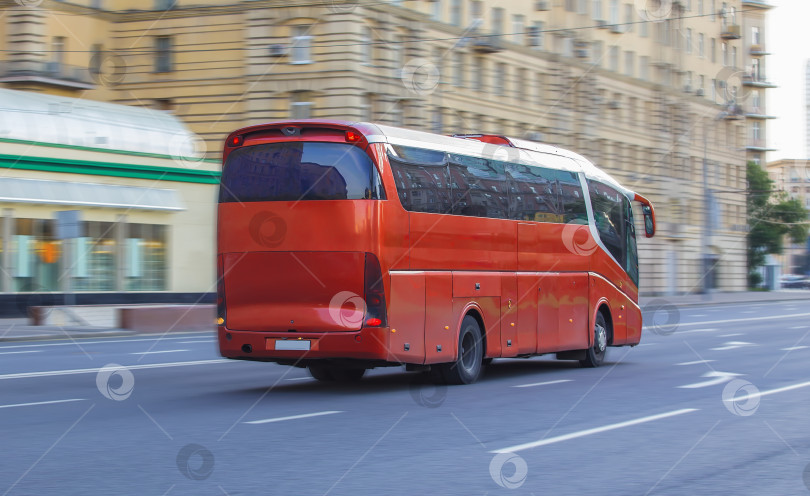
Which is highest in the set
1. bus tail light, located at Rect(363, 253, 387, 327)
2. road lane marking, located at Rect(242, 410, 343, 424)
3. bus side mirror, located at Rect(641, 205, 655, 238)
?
bus side mirror, located at Rect(641, 205, 655, 238)

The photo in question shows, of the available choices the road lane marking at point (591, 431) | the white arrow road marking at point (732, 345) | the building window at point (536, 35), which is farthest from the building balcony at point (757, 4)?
the road lane marking at point (591, 431)

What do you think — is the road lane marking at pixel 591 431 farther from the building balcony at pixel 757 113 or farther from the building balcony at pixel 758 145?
the building balcony at pixel 758 145

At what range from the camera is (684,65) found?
75125mm

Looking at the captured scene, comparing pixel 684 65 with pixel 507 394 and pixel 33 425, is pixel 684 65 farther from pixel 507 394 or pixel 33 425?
pixel 33 425

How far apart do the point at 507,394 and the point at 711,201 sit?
51.9 m

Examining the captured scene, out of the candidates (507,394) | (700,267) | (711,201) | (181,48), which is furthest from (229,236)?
(700,267)

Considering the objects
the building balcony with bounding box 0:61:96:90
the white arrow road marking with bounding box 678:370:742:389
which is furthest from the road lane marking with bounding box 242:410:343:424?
the building balcony with bounding box 0:61:96:90

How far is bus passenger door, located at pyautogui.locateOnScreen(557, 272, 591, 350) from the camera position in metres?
18.0

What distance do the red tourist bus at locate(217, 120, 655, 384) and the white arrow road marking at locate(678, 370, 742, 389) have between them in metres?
2.52

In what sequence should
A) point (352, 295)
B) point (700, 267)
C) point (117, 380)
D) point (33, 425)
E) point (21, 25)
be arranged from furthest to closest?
point (700, 267) < point (21, 25) < point (117, 380) < point (352, 295) < point (33, 425)

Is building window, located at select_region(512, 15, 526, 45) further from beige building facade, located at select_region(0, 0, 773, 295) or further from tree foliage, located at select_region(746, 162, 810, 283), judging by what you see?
tree foliage, located at select_region(746, 162, 810, 283)

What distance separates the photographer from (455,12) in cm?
5300

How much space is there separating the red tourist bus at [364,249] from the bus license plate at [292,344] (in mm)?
14

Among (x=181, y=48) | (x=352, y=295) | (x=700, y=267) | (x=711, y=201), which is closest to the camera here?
(x=352, y=295)
